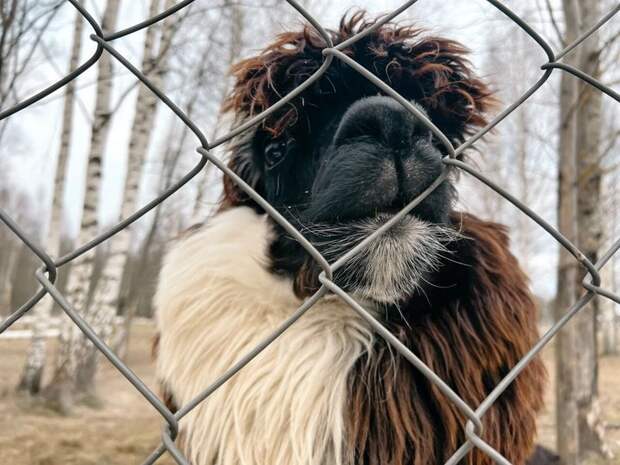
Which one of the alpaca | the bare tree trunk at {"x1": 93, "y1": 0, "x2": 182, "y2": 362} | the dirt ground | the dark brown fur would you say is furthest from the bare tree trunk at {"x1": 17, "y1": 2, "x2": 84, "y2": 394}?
the dark brown fur

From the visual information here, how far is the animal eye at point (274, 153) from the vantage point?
1.85 metres

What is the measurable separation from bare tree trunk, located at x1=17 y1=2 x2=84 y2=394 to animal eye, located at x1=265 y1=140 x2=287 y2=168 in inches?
259

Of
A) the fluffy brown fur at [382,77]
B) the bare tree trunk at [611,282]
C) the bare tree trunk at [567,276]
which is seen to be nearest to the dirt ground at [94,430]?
the bare tree trunk at [567,276]

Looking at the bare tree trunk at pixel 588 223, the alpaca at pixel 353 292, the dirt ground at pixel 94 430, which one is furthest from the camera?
the dirt ground at pixel 94 430

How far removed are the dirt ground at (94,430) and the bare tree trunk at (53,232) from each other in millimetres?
345

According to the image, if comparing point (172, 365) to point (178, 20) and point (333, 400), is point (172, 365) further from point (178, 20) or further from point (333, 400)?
point (178, 20)

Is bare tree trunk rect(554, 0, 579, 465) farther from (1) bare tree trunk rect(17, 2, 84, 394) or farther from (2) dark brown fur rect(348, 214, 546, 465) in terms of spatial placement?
(1) bare tree trunk rect(17, 2, 84, 394)

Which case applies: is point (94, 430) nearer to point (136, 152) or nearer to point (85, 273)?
point (85, 273)

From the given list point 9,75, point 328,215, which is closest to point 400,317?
point 328,215

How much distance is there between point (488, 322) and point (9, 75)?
6.18 metres

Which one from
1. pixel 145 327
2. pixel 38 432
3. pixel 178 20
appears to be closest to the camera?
pixel 38 432

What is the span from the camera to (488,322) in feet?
5.69

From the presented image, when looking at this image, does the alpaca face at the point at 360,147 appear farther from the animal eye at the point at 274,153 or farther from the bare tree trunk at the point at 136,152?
the bare tree trunk at the point at 136,152

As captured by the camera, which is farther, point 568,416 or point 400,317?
point 568,416
